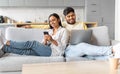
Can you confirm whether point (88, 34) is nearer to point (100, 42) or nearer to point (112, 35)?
point (100, 42)

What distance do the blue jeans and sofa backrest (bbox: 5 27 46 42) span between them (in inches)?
7.9

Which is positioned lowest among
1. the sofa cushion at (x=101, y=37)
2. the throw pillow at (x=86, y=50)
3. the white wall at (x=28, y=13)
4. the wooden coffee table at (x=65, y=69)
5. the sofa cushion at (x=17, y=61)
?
the sofa cushion at (x=17, y=61)

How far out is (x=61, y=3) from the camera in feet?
23.9

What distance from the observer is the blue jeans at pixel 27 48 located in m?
3.14

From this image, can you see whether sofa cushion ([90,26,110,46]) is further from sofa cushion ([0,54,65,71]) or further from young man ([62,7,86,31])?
sofa cushion ([0,54,65,71])

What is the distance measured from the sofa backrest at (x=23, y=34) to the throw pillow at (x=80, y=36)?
48cm

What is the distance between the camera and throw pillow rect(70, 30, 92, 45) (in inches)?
131

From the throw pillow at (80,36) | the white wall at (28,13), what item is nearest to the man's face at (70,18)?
the throw pillow at (80,36)

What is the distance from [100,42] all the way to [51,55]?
79 centimetres

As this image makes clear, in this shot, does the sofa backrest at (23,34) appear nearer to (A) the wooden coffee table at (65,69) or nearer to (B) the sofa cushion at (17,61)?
(B) the sofa cushion at (17,61)

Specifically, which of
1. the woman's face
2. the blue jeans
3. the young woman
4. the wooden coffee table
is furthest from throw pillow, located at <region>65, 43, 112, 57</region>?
the wooden coffee table

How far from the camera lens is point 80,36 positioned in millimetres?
3332

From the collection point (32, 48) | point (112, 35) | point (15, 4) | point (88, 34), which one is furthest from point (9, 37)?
point (112, 35)

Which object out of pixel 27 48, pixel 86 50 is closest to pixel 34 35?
pixel 27 48
